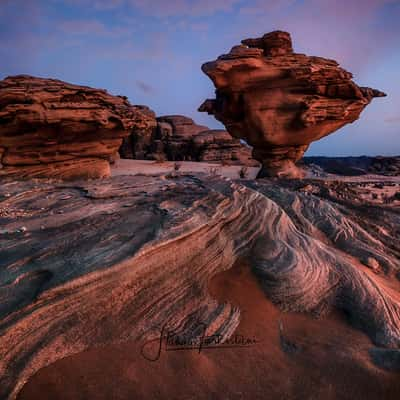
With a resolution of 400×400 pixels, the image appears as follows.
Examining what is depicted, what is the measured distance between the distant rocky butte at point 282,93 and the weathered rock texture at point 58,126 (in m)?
3.60

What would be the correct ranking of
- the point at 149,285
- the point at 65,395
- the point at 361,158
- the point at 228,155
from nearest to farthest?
1. the point at 65,395
2. the point at 149,285
3. the point at 228,155
4. the point at 361,158

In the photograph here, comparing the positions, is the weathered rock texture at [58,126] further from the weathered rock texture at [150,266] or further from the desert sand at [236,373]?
the desert sand at [236,373]

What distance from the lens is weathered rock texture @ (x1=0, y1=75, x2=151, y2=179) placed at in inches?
319

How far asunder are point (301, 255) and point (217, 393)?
4.96 ft

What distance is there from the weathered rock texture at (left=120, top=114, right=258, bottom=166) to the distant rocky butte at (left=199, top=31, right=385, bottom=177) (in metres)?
10.1

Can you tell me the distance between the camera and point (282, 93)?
11211mm

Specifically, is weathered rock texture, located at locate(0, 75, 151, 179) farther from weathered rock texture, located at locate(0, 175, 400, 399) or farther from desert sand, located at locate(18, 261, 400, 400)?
desert sand, located at locate(18, 261, 400, 400)

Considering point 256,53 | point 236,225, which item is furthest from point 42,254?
point 256,53

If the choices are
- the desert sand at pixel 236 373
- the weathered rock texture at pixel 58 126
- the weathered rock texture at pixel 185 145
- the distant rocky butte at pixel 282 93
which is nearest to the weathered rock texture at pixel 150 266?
the desert sand at pixel 236 373

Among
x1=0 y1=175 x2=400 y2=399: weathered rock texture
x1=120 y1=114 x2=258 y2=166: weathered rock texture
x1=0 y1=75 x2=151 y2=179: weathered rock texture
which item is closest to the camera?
x1=0 y1=175 x2=400 y2=399: weathered rock texture

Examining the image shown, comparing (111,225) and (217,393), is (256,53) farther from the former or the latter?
(217,393)

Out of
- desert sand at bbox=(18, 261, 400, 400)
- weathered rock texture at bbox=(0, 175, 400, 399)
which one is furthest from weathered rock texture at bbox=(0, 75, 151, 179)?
desert sand at bbox=(18, 261, 400, 400)

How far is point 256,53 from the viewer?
10.5m

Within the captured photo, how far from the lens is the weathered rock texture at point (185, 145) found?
22.9m
